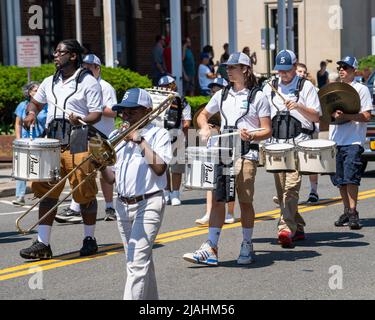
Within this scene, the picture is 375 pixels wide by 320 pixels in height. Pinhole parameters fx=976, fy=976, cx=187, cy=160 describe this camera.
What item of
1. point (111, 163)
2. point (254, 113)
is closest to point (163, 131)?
point (111, 163)

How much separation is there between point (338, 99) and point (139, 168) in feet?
15.0

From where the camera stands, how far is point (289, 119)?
10.5 m

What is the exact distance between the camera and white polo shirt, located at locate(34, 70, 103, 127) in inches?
394

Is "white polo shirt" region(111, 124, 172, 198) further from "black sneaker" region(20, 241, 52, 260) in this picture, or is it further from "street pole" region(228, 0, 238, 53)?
"street pole" region(228, 0, 238, 53)

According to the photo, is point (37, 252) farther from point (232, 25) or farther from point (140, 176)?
point (232, 25)

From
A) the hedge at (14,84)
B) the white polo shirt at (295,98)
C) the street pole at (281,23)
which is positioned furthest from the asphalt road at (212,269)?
the street pole at (281,23)

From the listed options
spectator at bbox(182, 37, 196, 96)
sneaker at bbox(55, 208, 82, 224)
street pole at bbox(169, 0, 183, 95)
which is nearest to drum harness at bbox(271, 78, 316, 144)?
sneaker at bbox(55, 208, 82, 224)

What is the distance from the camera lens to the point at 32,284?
8.78 m

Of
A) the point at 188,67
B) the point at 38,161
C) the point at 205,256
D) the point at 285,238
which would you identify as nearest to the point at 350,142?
the point at 285,238

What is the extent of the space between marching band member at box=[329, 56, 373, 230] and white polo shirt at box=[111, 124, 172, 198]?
14.9 ft

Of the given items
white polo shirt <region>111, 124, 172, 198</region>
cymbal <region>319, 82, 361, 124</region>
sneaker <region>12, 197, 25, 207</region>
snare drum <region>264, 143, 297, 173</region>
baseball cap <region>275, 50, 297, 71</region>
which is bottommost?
sneaker <region>12, 197, 25, 207</region>

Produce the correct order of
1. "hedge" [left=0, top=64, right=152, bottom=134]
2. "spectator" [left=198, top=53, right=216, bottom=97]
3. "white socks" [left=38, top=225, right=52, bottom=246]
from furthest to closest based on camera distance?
"spectator" [left=198, top=53, right=216, bottom=97] → "hedge" [left=0, top=64, right=152, bottom=134] → "white socks" [left=38, top=225, right=52, bottom=246]

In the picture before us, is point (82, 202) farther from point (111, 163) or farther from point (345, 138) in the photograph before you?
point (345, 138)
